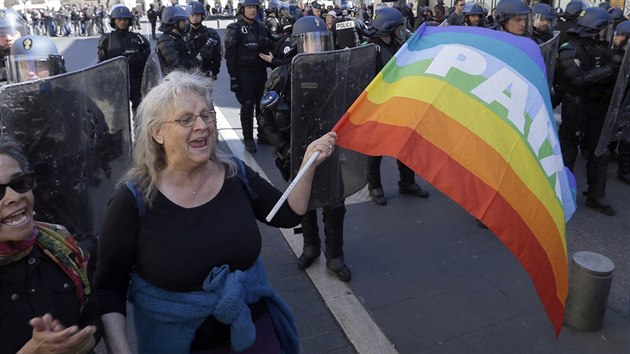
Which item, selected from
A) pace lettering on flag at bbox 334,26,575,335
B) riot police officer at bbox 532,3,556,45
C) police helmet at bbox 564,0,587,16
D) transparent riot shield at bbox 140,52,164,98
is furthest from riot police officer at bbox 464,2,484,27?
pace lettering on flag at bbox 334,26,575,335

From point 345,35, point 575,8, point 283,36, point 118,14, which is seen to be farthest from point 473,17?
point 118,14

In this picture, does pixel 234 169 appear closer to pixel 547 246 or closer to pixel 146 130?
pixel 146 130

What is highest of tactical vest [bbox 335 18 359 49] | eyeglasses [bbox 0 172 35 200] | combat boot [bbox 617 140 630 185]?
tactical vest [bbox 335 18 359 49]

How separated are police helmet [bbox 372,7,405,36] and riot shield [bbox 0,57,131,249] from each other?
2897 millimetres

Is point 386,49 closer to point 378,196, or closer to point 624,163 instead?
point 378,196

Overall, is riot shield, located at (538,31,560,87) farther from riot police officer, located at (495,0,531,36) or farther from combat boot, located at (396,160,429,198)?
combat boot, located at (396,160,429,198)

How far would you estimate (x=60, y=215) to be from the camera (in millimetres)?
2781

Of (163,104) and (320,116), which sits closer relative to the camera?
(163,104)

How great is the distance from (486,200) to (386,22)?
3.53 metres

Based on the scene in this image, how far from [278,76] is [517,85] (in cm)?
189

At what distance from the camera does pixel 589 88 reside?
5.32 m

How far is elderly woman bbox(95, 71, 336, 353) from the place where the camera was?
6.15ft

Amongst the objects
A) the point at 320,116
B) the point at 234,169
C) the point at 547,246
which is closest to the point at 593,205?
the point at 320,116

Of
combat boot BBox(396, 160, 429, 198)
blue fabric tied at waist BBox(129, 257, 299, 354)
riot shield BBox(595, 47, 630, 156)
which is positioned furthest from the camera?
combat boot BBox(396, 160, 429, 198)
